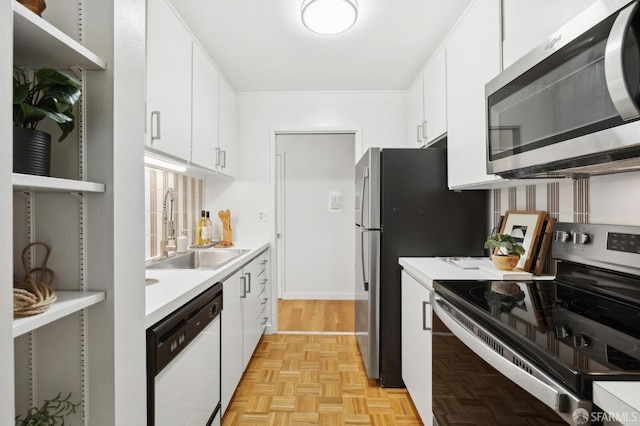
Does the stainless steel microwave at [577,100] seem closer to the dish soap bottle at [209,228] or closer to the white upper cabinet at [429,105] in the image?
the white upper cabinet at [429,105]

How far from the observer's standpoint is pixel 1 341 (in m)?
0.63

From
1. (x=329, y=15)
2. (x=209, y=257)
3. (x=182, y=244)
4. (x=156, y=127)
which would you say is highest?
(x=329, y=15)

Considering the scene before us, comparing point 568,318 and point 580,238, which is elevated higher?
point 580,238

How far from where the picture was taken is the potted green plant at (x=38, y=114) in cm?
75

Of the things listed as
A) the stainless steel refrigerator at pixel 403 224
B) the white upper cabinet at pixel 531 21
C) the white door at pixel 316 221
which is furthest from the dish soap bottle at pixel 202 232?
the white upper cabinet at pixel 531 21

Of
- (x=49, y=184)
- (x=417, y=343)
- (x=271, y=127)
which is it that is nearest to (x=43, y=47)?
(x=49, y=184)

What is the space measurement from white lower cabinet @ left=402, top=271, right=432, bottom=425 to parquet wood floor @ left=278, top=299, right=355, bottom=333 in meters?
1.41

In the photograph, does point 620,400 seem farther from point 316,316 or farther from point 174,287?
point 316,316

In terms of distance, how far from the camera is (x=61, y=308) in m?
0.78

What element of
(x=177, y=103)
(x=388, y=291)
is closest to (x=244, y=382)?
(x=388, y=291)

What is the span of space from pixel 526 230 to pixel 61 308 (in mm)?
1874

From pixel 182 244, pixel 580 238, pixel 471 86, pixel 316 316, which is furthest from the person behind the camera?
pixel 316 316

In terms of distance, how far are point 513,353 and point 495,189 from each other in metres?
1.59

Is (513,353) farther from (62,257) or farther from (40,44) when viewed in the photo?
(40,44)
